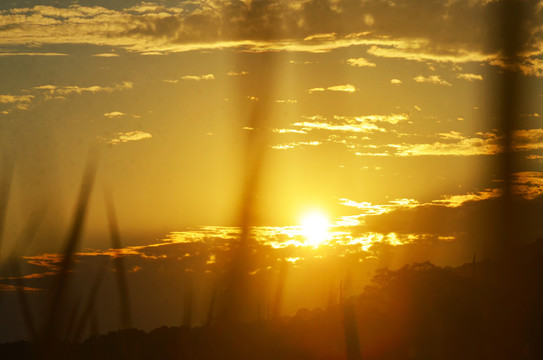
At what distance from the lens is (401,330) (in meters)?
73.6

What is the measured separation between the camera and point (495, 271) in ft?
304

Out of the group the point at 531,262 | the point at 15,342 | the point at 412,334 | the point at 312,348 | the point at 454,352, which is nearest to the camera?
the point at 454,352

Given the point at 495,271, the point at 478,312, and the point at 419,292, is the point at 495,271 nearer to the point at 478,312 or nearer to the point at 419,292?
the point at 419,292

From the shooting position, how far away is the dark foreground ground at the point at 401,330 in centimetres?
6650

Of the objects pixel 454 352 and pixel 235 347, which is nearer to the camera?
pixel 454 352

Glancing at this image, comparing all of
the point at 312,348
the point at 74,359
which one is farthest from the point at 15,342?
the point at 312,348

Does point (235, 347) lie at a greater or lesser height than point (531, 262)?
lesser

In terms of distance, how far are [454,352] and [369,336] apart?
1210 centimetres

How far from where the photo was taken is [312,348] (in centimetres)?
7788

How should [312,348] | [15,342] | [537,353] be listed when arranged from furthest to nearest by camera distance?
1. [15,342]
2. [312,348]
3. [537,353]

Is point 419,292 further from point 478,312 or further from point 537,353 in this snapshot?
point 537,353

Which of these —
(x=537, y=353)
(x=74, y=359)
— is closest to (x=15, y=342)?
(x=74, y=359)

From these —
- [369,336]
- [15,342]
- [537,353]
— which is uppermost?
[537,353]

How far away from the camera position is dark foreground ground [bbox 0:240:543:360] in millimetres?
66500
